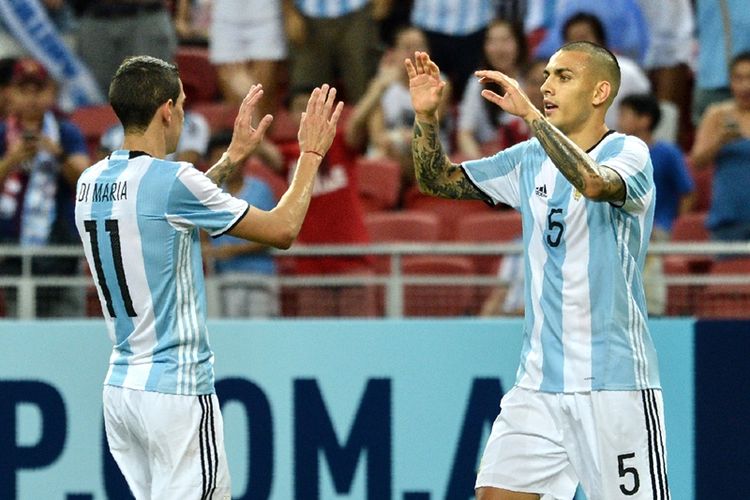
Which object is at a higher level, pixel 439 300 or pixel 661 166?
pixel 661 166

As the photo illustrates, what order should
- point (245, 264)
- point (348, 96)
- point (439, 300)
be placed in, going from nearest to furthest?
point (439, 300) → point (245, 264) → point (348, 96)

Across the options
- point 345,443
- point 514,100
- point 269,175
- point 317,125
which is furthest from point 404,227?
point 514,100

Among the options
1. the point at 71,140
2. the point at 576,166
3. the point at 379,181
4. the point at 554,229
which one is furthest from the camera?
the point at 379,181

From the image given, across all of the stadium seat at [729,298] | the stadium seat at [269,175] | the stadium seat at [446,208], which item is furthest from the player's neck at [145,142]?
the stadium seat at [446,208]

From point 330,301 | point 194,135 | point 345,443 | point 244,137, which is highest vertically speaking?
point 194,135

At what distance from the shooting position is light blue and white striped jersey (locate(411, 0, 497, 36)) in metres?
10.7

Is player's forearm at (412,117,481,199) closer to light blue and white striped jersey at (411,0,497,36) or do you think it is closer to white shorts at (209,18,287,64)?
light blue and white striped jersey at (411,0,497,36)

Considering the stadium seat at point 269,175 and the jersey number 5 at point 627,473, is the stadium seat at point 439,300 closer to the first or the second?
the stadium seat at point 269,175

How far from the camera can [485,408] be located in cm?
739

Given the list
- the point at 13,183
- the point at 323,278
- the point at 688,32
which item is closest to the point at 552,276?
the point at 323,278

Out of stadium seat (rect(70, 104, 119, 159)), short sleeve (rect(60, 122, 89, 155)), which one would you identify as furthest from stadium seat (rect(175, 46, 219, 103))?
short sleeve (rect(60, 122, 89, 155))

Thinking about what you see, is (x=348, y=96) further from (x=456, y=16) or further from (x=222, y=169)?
(x=222, y=169)

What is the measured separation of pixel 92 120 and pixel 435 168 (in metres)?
5.49

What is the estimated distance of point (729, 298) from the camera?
761 centimetres
